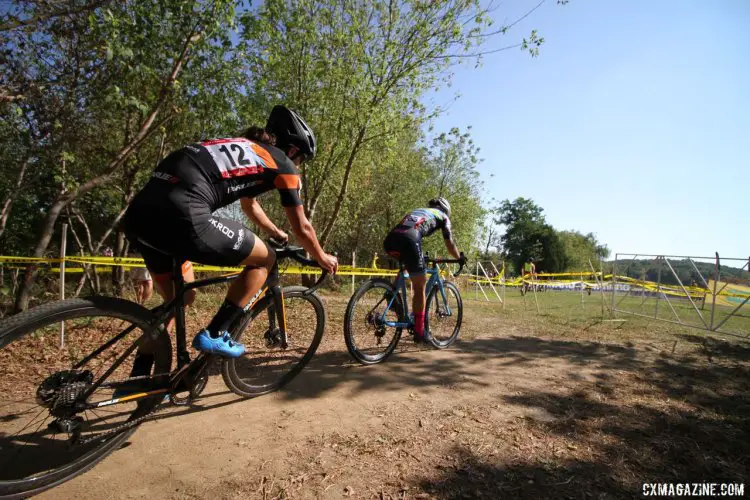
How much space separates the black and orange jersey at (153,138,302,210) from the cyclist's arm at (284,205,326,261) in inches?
2.2

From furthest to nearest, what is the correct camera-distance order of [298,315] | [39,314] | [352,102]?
[352,102], [298,315], [39,314]

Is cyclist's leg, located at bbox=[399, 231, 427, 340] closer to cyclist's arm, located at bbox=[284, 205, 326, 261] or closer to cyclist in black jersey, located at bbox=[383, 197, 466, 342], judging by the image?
cyclist in black jersey, located at bbox=[383, 197, 466, 342]

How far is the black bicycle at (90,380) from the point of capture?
6.31 feet

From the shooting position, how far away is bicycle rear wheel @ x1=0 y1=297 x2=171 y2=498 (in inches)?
73.5

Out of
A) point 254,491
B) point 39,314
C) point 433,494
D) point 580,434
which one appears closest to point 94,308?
point 39,314

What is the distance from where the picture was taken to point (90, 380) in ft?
6.84

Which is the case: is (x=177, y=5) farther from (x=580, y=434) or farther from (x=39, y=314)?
(x=580, y=434)

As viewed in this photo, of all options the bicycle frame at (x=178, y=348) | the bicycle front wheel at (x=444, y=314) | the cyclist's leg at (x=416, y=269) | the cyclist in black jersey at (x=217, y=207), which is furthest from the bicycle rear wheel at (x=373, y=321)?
the bicycle frame at (x=178, y=348)

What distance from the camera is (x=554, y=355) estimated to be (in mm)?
5426

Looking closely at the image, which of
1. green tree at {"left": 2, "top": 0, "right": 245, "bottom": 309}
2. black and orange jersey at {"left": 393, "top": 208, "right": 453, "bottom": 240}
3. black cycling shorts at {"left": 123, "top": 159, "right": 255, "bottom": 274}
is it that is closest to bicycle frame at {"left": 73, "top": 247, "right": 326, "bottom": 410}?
black cycling shorts at {"left": 123, "top": 159, "right": 255, "bottom": 274}

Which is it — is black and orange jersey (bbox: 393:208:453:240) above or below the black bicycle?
above

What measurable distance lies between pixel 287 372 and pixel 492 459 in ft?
6.82

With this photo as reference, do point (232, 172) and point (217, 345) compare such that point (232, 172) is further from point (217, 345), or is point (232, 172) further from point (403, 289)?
point (403, 289)

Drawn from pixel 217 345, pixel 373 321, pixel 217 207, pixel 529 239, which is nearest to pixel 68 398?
pixel 217 345
